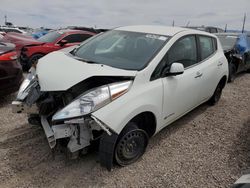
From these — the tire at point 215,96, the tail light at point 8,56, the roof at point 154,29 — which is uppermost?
the roof at point 154,29

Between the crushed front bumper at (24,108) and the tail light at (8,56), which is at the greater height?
the tail light at (8,56)

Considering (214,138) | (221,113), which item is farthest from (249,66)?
(214,138)

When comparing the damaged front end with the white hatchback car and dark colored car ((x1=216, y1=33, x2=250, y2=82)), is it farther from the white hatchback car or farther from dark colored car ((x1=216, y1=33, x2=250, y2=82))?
dark colored car ((x1=216, y1=33, x2=250, y2=82))

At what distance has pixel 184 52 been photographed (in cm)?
371

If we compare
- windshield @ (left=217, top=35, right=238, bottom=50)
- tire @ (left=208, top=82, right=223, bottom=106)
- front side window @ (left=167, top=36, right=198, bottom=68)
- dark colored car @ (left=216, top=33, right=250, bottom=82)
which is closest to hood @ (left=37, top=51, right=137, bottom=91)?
front side window @ (left=167, top=36, right=198, bottom=68)

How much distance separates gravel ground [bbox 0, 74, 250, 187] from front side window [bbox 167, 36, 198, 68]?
116 centimetres

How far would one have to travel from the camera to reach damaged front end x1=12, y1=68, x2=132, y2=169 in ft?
8.16

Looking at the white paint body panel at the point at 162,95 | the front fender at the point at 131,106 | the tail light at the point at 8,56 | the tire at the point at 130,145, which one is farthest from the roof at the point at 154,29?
the tail light at the point at 8,56

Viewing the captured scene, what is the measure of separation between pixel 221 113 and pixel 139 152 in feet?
8.38

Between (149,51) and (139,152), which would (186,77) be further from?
(139,152)

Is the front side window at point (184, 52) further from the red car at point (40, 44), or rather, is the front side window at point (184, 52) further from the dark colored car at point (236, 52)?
the red car at point (40, 44)

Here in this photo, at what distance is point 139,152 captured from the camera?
3.12 meters

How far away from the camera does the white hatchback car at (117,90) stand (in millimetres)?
2570

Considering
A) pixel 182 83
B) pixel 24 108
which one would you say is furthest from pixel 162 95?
pixel 24 108
